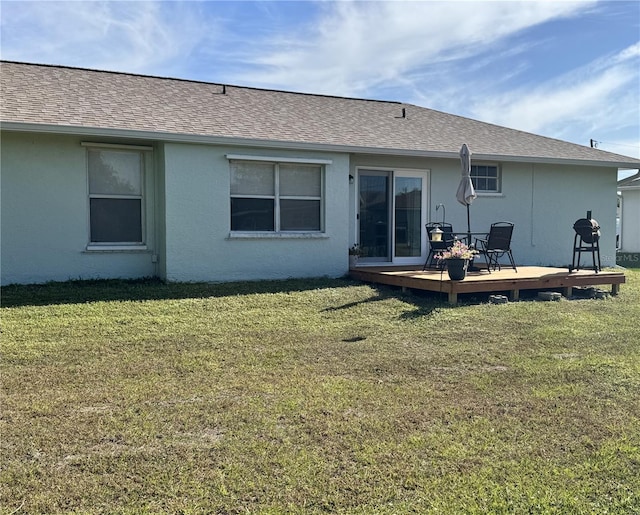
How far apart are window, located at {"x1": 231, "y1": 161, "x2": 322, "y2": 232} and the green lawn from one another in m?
3.00

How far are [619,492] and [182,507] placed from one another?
2.44 metres

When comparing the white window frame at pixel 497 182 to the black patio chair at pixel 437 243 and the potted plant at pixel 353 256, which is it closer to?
the black patio chair at pixel 437 243

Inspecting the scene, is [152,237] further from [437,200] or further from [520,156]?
[520,156]

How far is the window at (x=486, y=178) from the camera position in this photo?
12.5 meters

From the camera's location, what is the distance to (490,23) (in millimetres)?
11297

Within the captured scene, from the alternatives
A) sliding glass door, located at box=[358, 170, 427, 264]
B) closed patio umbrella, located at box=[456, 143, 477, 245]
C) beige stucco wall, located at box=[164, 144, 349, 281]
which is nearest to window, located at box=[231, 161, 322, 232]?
beige stucco wall, located at box=[164, 144, 349, 281]

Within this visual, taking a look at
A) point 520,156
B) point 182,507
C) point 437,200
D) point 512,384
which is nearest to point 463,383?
point 512,384

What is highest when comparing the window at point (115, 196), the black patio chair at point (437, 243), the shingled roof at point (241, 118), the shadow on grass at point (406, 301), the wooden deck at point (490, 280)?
A: the shingled roof at point (241, 118)

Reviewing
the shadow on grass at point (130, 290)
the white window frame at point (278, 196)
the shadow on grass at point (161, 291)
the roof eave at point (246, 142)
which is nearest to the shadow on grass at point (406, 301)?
the shadow on grass at point (161, 291)

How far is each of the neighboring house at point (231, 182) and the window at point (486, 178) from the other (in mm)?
40

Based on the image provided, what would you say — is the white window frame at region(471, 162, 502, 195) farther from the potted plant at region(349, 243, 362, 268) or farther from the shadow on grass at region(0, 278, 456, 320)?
the shadow on grass at region(0, 278, 456, 320)

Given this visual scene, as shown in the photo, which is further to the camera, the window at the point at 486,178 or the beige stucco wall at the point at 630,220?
the beige stucco wall at the point at 630,220

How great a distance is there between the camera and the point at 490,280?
8.73 metres

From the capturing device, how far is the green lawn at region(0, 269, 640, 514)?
2.88m
